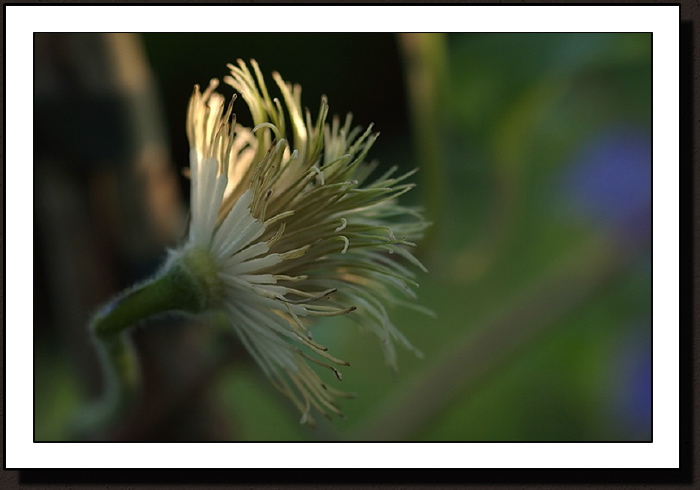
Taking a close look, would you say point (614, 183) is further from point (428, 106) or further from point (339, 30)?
point (339, 30)

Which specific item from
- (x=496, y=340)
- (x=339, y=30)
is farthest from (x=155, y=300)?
(x=496, y=340)

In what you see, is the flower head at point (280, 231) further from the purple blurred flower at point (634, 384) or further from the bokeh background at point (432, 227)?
the purple blurred flower at point (634, 384)

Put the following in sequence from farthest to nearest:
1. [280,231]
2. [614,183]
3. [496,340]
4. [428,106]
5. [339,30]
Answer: [614,183], [496,340], [428,106], [339,30], [280,231]

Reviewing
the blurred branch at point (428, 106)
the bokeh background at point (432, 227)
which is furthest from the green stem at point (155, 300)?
the blurred branch at point (428, 106)

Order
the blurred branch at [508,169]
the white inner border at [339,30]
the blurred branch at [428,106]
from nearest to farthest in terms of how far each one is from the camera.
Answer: the white inner border at [339,30] → the blurred branch at [428,106] → the blurred branch at [508,169]

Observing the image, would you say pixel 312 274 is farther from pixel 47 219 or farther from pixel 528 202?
pixel 528 202

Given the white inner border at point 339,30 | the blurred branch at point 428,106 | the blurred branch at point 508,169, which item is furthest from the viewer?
the blurred branch at point 508,169

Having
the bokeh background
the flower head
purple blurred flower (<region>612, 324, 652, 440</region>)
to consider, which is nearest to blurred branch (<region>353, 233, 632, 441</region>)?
the bokeh background
